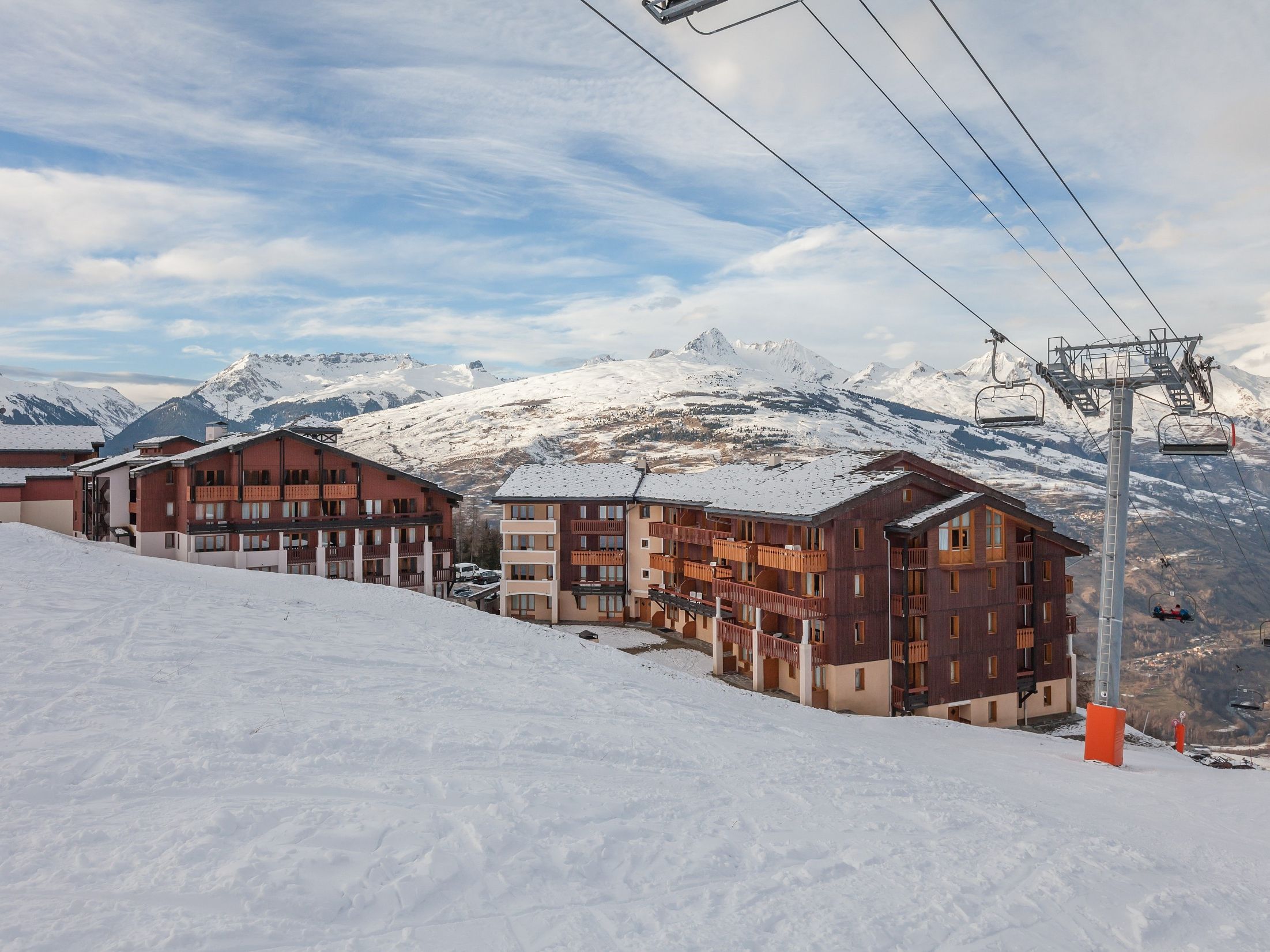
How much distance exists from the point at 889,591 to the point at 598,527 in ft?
83.2

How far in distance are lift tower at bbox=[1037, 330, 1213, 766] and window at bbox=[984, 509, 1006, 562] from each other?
41.8 ft

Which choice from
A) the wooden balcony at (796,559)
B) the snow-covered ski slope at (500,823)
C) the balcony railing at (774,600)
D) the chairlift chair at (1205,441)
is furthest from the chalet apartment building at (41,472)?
the chairlift chair at (1205,441)

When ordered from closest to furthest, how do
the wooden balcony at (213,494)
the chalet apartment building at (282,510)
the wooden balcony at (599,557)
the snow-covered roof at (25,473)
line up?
1. the wooden balcony at (213,494)
2. the chalet apartment building at (282,510)
3. the snow-covered roof at (25,473)
4. the wooden balcony at (599,557)

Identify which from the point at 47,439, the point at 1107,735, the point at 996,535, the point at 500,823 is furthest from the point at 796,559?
the point at 47,439

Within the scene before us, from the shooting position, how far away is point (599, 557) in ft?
183

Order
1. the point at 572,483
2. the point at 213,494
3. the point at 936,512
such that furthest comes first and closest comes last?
the point at 572,483 → the point at 213,494 → the point at 936,512

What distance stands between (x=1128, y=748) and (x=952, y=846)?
26.1m

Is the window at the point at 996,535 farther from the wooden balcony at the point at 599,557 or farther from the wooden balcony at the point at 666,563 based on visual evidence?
the wooden balcony at the point at 599,557

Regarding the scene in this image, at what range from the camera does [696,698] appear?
939 inches

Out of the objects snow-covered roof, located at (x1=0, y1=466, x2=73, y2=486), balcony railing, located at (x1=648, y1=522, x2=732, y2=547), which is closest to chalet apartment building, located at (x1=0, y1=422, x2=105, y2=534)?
snow-covered roof, located at (x1=0, y1=466, x2=73, y2=486)

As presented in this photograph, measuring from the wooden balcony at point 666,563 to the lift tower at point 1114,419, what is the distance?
29059 mm

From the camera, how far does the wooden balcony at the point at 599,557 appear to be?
183ft

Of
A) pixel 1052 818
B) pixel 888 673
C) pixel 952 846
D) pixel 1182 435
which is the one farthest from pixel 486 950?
pixel 888 673

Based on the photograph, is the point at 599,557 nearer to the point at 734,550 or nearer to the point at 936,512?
the point at 734,550
